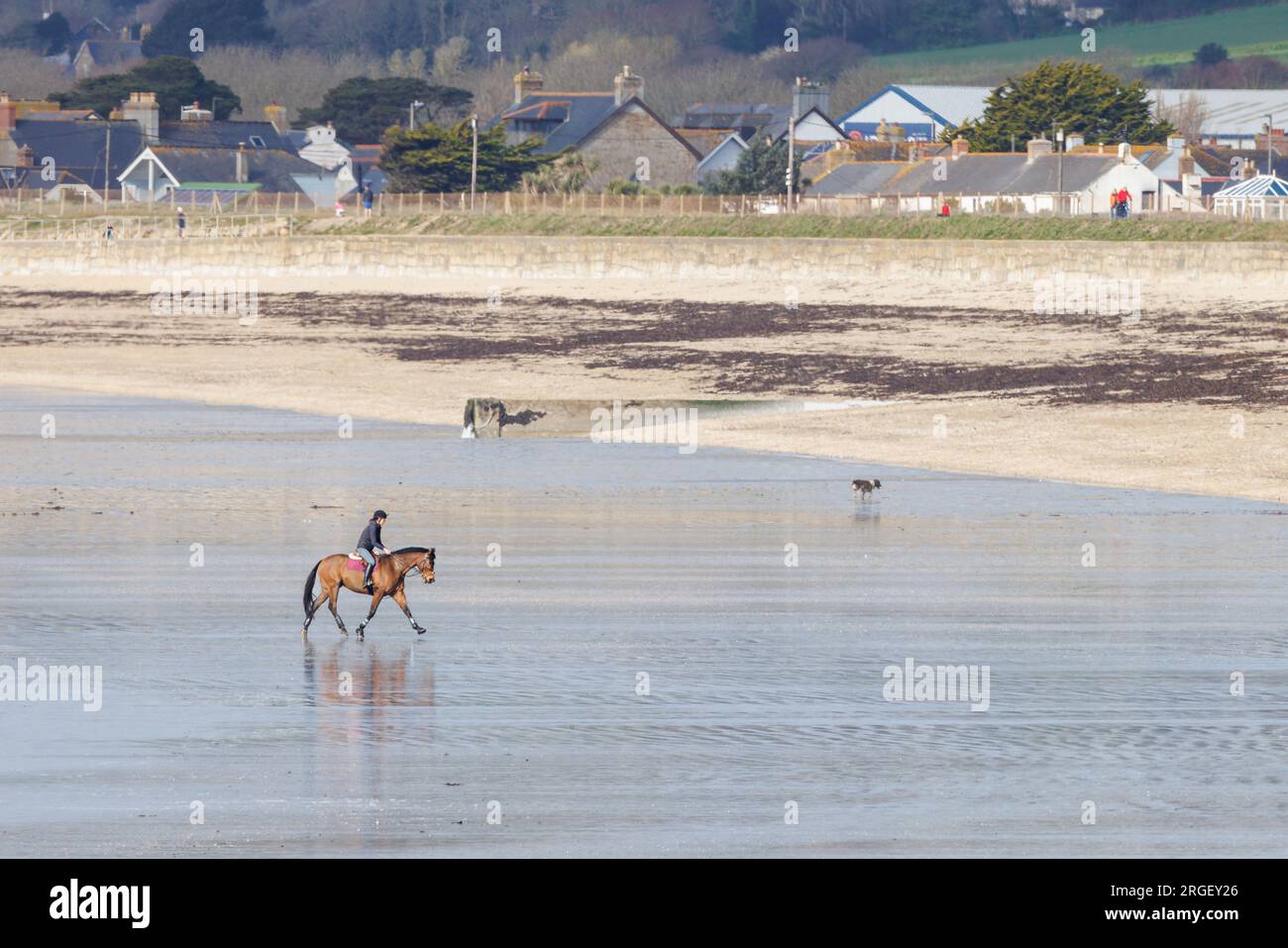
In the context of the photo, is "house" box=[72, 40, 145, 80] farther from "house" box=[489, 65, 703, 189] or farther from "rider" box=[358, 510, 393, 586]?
"rider" box=[358, 510, 393, 586]

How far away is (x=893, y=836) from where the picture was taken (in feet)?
31.3

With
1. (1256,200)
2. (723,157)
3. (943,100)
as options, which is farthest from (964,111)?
(1256,200)

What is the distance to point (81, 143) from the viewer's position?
10219cm

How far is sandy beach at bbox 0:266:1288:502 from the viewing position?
25.2 m

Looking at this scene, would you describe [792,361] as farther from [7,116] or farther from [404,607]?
[7,116]

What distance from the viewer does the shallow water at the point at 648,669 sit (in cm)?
980

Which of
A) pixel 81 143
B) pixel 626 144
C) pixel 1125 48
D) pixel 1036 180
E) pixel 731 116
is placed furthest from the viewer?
→ pixel 1125 48

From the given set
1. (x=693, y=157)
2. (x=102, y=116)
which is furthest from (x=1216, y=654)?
(x=102, y=116)

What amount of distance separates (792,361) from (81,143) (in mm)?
74610

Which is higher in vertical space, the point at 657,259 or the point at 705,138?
the point at 705,138

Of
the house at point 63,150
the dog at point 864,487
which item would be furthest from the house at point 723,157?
the dog at point 864,487

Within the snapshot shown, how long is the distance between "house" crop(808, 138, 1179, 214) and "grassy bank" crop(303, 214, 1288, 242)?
32.3ft

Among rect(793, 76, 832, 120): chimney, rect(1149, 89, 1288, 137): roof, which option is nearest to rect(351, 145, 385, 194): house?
rect(793, 76, 832, 120): chimney
